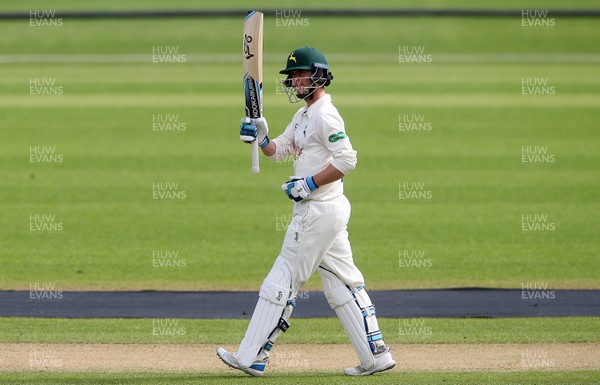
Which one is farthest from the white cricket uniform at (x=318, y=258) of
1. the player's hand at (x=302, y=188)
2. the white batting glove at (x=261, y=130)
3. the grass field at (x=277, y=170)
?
the grass field at (x=277, y=170)

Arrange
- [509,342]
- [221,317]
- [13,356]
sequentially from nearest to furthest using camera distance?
[13,356] → [509,342] → [221,317]

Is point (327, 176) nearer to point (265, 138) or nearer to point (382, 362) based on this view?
point (265, 138)

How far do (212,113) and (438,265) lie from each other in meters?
12.7

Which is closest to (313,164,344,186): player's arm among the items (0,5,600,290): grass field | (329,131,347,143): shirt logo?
(329,131,347,143): shirt logo

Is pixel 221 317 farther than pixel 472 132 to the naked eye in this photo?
No

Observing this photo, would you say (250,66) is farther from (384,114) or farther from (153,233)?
(384,114)

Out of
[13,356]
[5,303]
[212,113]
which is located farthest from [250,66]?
[212,113]

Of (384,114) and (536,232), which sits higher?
(384,114)

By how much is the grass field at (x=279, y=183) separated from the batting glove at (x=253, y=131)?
1.95 metres

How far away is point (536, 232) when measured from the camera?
53.9ft

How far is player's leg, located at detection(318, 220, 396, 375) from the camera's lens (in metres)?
9.05

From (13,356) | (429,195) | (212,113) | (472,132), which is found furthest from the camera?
(212,113)

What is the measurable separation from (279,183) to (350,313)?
10.8 meters

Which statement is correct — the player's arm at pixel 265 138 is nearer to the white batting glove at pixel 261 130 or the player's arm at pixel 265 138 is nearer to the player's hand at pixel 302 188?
the white batting glove at pixel 261 130
